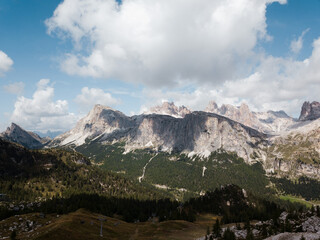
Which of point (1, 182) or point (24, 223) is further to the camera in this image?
point (1, 182)

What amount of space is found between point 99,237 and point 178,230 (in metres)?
41.5

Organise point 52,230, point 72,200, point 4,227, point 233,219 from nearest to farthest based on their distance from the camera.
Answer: point 52,230
point 4,227
point 233,219
point 72,200

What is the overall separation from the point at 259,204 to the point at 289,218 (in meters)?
113

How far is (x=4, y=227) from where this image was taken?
10931cm

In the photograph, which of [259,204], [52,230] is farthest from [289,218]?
[259,204]

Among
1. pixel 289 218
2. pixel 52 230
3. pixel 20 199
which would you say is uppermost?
pixel 289 218

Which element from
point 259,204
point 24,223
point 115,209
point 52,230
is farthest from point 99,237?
point 259,204

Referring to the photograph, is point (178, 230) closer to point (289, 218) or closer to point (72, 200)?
point (289, 218)

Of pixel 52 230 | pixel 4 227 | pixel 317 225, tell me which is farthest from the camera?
pixel 4 227

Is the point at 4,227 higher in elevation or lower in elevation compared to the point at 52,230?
lower

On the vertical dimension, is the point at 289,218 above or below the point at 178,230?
above

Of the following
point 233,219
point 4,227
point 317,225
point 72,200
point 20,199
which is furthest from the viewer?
point 20,199

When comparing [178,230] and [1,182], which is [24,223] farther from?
[1,182]

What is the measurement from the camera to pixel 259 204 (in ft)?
632
